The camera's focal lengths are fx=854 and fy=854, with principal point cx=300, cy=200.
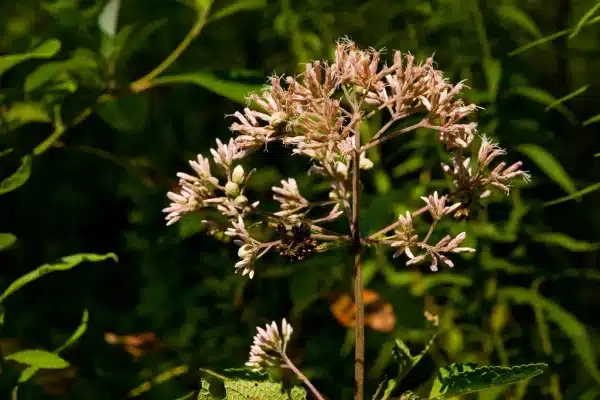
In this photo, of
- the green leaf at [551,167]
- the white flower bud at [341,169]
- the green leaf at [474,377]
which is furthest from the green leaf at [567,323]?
the white flower bud at [341,169]

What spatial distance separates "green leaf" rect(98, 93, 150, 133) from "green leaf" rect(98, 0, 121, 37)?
0.13 meters

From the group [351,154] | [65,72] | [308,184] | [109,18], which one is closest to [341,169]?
[351,154]

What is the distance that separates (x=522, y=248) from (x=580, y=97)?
0.53 m

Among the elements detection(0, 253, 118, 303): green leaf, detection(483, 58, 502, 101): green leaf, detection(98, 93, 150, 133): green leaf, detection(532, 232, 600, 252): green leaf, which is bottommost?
detection(532, 232, 600, 252): green leaf

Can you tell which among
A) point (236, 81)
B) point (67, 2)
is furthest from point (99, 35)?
point (236, 81)

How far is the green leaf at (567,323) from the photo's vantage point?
138 centimetres

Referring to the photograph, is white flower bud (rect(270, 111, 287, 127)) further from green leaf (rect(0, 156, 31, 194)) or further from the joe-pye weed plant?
green leaf (rect(0, 156, 31, 194))

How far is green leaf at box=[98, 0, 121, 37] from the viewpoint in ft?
5.15

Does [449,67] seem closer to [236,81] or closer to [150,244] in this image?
[236,81]

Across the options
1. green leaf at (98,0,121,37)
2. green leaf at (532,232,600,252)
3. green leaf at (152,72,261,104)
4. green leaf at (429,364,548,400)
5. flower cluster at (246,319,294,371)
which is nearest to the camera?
green leaf at (429,364,548,400)

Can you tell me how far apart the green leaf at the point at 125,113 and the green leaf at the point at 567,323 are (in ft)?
2.33

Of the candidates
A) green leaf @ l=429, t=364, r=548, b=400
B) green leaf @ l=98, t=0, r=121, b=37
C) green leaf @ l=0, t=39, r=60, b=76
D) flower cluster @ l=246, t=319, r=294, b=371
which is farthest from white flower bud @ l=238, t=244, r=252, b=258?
green leaf @ l=98, t=0, r=121, b=37

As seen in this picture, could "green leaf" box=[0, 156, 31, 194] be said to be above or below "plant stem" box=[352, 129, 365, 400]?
above

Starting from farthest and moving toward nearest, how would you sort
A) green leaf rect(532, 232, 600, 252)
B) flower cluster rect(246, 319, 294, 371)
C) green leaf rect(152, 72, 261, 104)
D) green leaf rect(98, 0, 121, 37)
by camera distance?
green leaf rect(98, 0, 121, 37) < green leaf rect(532, 232, 600, 252) < green leaf rect(152, 72, 261, 104) < flower cluster rect(246, 319, 294, 371)
